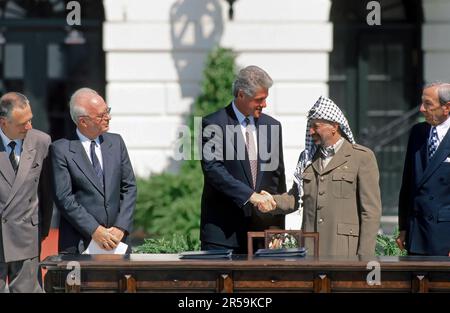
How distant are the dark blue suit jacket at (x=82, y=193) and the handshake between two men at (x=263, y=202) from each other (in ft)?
3.00

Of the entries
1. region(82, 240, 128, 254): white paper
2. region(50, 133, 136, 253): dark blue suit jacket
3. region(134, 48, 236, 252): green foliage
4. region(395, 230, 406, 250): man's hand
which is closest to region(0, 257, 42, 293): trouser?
region(50, 133, 136, 253): dark blue suit jacket

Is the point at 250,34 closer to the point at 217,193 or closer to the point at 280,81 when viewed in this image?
the point at 280,81

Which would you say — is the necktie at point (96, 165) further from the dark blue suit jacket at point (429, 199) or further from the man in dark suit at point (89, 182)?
the dark blue suit jacket at point (429, 199)

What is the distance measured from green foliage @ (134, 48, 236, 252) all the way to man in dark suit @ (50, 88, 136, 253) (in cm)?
503

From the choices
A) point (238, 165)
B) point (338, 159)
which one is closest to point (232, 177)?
point (238, 165)

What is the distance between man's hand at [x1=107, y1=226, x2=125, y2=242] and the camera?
28.9 feet

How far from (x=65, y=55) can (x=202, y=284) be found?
9.25m

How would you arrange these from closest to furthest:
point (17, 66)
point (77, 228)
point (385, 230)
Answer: point (77, 228) → point (385, 230) → point (17, 66)

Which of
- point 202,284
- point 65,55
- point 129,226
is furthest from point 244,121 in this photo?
point 65,55

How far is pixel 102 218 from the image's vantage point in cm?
887

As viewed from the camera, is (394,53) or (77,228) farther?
(394,53)

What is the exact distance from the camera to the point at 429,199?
353 inches

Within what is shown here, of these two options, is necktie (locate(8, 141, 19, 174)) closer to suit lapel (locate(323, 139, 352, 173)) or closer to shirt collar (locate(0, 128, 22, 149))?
shirt collar (locate(0, 128, 22, 149))

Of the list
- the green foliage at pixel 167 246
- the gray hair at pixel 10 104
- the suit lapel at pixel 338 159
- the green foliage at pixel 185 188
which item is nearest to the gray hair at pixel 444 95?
the suit lapel at pixel 338 159
